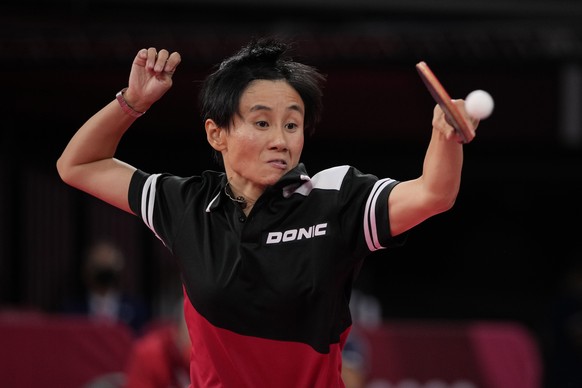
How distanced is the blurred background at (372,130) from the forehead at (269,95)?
3.56 metres

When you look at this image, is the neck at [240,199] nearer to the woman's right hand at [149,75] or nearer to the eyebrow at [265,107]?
the eyebrow at [265,107]

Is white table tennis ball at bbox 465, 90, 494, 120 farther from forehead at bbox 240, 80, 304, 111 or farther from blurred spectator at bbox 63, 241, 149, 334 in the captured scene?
blurred spectator at bbox 63, 241, 149, 334

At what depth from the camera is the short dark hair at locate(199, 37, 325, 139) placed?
3.07 meters

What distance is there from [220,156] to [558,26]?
16.3 ft

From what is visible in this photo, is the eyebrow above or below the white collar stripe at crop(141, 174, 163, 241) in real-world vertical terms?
above

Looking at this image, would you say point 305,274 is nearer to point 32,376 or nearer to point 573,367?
point 32,376

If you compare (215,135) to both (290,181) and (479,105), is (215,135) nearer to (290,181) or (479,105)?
(290,181)

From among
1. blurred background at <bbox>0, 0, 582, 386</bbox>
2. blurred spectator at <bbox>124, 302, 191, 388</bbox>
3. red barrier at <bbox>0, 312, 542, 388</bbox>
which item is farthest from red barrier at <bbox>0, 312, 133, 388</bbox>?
blurred background at <bbox>0, 0, 582, 386</bbox>

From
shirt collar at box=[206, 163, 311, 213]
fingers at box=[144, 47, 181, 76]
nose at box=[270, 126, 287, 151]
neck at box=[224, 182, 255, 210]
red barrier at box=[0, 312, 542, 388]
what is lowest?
red barrier at box=[0, 312, 542, 388]

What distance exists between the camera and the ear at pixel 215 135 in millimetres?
3162

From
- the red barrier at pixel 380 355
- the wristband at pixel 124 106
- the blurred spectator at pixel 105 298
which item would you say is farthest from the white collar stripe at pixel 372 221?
the blurred spectator at pixel 105 298

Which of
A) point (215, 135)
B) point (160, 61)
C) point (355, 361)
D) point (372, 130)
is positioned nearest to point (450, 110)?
point (215, 135)

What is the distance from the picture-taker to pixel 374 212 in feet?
9.34

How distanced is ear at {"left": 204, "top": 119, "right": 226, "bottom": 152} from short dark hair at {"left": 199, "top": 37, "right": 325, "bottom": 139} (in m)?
0.02
